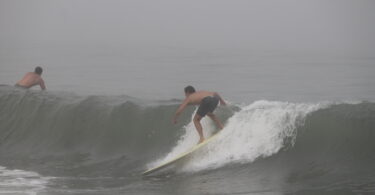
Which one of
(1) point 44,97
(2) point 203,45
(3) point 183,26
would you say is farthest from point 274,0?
(1) point 44,97

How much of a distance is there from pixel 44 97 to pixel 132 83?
11.2 m

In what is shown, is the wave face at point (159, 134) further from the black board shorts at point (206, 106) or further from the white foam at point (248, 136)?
the black board shorts at point (206, 106)

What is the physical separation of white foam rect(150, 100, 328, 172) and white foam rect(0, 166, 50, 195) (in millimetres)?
2627

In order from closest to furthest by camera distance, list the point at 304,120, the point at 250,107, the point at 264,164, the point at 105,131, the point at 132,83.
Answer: the point at 264,164, the point at 304,120, the point at 250,107, the point at 105,131, the point at 132,83

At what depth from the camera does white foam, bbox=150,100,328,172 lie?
41.5 feet

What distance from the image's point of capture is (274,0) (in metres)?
94.4

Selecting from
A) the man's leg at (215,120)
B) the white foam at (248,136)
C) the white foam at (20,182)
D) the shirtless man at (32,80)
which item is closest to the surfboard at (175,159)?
the white foam at (248,136)

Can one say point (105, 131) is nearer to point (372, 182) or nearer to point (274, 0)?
point (372, 182)

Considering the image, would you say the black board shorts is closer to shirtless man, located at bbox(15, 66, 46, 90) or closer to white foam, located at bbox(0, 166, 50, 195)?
white foam, located at bbox(0, 166, 50, 195)

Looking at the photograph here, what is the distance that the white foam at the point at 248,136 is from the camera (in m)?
12.7

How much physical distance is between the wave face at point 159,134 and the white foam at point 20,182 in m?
0.59

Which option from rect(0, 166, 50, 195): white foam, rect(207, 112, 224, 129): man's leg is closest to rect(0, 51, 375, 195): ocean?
rect(0, 166, 50, 195): white foam

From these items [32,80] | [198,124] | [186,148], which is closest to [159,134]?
[186,148]

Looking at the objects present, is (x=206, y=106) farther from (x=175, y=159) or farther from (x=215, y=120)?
(x=175, y=159)
